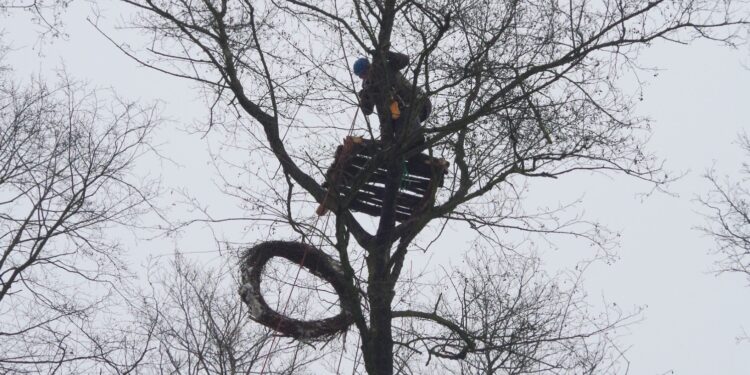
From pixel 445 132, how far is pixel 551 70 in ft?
3.03

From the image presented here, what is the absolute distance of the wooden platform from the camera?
21.3 ft

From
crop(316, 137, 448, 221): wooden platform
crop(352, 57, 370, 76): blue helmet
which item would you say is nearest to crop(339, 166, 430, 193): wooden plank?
crop(316, 137, 448, 221): wooden platform

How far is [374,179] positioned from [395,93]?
37.4 inches

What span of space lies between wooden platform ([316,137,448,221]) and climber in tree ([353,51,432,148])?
25 cm

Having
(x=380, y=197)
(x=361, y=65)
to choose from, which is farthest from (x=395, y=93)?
(x=380, y=197)

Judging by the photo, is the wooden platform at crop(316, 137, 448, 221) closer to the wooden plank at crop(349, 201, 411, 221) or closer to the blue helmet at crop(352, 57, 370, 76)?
the wooden plank at crop(349, 201, 411, 221)

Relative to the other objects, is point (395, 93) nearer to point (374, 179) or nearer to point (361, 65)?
point (361, 65)

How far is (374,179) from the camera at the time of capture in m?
6.93

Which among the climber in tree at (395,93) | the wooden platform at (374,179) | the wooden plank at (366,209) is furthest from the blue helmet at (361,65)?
the wooden plank at (366,209)

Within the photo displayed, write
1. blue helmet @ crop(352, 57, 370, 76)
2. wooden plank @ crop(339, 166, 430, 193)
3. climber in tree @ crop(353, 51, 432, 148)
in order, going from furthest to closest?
wooden plank @ crop(339, 166, 430, 193) < blue helmet @ crop(352, 57, 370, 76) < climber in tree @ crop(353, 51, 432, 148)

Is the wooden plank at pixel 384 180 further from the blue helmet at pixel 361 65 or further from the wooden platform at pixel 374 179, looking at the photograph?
the blue helmet at pixel 361 65

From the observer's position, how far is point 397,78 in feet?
20.3

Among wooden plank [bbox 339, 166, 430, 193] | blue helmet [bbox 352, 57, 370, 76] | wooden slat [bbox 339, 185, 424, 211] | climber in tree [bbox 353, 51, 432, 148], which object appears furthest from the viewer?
wooden slat [bbox 339, 185, 424, 211]

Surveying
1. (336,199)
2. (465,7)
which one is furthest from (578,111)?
(336,199)
